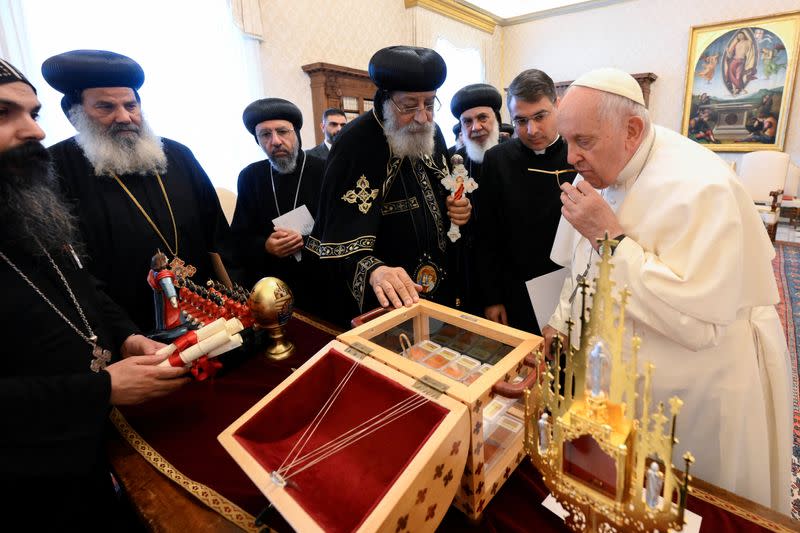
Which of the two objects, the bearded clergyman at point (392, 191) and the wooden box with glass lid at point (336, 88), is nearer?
the bearded clergyman at point (392, 191)

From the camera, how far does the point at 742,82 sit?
8672 mm

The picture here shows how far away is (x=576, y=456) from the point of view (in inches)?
31.9

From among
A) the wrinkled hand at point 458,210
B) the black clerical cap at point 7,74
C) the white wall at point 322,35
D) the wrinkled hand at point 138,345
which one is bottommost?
the wrinkled hand at point 138,345

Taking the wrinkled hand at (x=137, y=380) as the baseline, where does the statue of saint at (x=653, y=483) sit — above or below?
above

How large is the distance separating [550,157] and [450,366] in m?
1.88

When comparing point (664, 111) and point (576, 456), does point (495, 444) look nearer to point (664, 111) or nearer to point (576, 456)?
point (576, 456)

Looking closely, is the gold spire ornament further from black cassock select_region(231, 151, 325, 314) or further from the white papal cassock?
black cassock select_region(231, 151, 325, 314)

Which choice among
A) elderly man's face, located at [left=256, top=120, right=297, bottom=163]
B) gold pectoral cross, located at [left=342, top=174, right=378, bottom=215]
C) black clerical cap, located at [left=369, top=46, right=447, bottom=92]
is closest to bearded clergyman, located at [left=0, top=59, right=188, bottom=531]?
gold pectoral cross, located at [left=342, top=174, right=378, bottom=215]

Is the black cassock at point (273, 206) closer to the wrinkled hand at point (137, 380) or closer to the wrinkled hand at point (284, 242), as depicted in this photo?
the wrinkled hand at point (284, 242)

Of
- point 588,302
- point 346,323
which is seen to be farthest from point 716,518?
point 346,323

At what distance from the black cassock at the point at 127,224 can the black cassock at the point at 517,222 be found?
1592 mm

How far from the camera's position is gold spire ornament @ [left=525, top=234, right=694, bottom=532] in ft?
2.24

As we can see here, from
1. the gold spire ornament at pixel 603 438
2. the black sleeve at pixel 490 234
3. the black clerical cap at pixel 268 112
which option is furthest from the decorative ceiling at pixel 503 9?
the gold spire ornament at pixel 603 438

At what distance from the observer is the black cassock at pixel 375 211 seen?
197 centimetres
